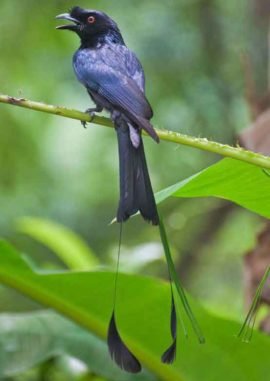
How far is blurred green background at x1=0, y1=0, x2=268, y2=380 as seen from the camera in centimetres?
448

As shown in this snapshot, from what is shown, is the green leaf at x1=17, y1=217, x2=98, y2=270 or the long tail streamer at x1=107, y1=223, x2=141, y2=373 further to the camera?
the green leaf at x1=17, y1=217, x2=98, y2=270

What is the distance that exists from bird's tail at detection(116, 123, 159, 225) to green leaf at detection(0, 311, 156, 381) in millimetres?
953

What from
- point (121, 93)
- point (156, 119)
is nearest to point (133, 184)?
point (121, 93)

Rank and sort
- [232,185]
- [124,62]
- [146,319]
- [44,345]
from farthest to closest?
[44,345], [146,319], [124,62], [232,185]

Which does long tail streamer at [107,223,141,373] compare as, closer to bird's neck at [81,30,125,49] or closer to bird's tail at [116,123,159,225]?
bird's tail at [116,123,159,225]

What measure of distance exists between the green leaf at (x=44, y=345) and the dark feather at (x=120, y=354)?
0.89m

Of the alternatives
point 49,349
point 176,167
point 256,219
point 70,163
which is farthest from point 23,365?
point 70,163

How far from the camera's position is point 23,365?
8.21 ft

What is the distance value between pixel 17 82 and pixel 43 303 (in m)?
2.74

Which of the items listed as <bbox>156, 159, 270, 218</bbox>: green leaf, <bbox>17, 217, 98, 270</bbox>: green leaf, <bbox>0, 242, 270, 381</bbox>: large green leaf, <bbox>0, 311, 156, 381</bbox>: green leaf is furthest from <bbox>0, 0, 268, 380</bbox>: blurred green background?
<bbox>156, 159, 270, 218</bbox>: green leaf

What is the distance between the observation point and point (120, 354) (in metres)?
1.64

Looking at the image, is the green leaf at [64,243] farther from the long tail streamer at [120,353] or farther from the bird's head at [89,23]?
the long tail streamer at [120,353]

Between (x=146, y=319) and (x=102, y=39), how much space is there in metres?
0.68

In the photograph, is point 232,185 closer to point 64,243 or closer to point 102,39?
point 102,39
